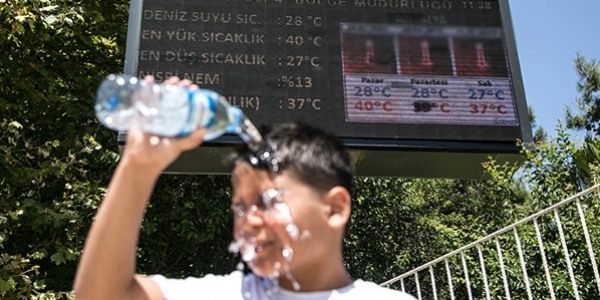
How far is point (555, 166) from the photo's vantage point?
4.86 m

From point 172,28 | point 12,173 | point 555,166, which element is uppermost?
point 172,28

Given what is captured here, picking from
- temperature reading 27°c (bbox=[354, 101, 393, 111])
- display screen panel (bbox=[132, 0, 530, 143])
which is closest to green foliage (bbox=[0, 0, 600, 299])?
display screen panel (bbox=[132, 0, 530, 143])

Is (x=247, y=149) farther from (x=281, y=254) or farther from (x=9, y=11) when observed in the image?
(x=9, y=11)

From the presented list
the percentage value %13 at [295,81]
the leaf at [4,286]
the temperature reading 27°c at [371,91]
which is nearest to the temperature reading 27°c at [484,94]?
the temperature reading 27°c at [371,91]

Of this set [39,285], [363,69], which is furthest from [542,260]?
[39,285]

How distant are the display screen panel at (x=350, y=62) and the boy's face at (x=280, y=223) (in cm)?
256

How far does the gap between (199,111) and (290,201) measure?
0.83ft

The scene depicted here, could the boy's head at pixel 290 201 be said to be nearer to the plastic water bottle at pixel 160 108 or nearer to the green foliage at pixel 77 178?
the plastic water bottle at pixel 160 108

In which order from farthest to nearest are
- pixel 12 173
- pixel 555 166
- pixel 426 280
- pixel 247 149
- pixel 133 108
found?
pixel 426 280
pixel 12 173
pixel 555 166
pixel 247 149
pixel 133 108

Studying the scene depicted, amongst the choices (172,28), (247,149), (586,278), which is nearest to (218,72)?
(172,28)

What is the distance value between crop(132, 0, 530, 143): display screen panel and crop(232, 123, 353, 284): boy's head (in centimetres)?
249

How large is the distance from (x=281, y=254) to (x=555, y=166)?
429 cm

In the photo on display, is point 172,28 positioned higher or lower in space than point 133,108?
higher

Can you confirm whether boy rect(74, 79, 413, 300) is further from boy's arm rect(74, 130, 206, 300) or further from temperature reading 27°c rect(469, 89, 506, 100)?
temperature reading 27°c rect(469, 89, 506, 100)
